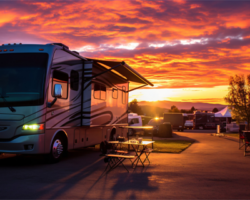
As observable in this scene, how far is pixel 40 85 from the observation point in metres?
9.62

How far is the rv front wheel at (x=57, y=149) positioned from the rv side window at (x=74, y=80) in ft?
6.29

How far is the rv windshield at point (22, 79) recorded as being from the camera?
952 centimetres

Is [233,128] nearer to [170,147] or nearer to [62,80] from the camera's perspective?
[170,147]

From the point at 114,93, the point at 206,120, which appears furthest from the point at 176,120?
the point at 114,93

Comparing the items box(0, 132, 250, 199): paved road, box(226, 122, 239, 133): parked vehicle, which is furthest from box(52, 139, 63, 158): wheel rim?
box(226, 122, 239, 133): parked vehicle

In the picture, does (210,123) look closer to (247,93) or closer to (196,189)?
(247,93)

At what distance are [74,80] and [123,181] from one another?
5.12 m

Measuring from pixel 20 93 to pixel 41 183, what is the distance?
324 cm

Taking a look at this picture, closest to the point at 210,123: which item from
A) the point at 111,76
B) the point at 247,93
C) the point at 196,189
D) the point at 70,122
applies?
the point at 247,93

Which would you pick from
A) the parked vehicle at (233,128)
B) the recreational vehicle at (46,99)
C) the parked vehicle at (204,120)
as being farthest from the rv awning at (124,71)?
the parked vehicle at (204,120)

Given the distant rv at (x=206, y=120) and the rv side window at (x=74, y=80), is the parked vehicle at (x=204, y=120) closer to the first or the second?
the distant rv at (x=206, y=120)

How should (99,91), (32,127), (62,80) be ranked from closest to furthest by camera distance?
(32,127), (62,80), (99,91)

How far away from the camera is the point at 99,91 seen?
1350 cm

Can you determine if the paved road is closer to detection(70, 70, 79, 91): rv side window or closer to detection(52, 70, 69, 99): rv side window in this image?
detection(52, 70, 69, 99): rv side window
